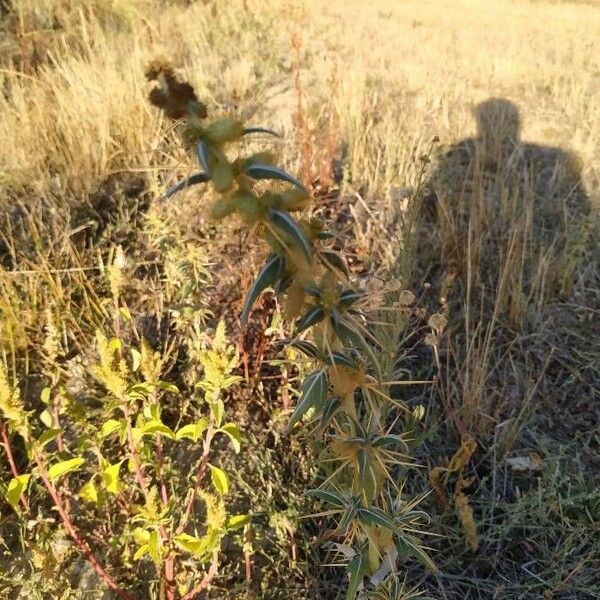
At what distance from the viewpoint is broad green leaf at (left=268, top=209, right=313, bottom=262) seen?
0.70m

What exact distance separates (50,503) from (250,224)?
1.47 metres

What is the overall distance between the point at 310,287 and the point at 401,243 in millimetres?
1888

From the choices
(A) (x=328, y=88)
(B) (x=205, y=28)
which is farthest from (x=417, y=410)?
(B) (x=205, y=28)

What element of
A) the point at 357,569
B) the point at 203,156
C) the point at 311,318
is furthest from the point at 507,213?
the point at 203,156

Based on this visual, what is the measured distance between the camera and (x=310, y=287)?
0.80 metres

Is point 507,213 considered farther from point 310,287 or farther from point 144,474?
point 310,287

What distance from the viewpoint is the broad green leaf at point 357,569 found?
1.08 meters

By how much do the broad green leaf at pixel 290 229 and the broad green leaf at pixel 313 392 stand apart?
0.24m

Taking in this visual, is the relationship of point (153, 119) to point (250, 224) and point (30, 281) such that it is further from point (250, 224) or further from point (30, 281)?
point (250, 224)

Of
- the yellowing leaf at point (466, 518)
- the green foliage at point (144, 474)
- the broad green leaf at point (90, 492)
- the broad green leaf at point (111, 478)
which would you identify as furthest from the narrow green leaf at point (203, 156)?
the yellowing leaf at point (466, 518)

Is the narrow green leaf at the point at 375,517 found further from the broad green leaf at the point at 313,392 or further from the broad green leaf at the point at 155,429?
the broad green leaf at the point at 155,429

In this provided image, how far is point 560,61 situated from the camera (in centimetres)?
488

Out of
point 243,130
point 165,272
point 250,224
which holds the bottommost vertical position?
point 165,272

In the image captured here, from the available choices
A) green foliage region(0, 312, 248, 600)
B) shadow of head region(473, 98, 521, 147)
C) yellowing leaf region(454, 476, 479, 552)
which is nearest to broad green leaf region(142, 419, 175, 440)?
green foliage region(0, 312, 248, 600)
